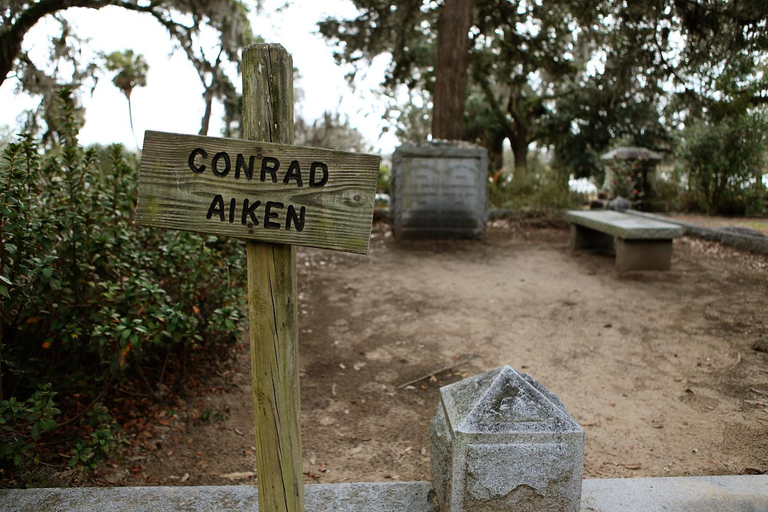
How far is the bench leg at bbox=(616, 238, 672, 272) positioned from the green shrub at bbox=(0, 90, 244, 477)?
15.0ft

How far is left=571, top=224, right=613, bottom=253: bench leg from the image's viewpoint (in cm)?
823

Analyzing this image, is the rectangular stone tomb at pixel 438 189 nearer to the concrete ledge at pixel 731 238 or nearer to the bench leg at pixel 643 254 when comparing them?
the bench leg at pixel 643 254

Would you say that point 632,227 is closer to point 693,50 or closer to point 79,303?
point 693,50

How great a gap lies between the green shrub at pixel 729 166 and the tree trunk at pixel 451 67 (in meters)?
4.50

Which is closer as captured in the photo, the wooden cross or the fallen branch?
the wooden cross

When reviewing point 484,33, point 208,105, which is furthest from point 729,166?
point 208,105

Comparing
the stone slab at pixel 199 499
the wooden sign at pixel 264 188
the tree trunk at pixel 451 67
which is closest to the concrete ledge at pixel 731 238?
the tree trunk at pixel 451 67

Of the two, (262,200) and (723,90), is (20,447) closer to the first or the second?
(262,200)

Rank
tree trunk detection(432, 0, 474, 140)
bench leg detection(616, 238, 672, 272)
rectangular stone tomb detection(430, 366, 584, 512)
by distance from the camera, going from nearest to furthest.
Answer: rectangular stone tomb detection(430, 366, 584, 512)
bench leg detection(616, 238, 672, 272)
tree trunk detection(432, 0, 474, 140)

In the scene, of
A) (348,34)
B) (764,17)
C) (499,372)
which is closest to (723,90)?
(764,17)

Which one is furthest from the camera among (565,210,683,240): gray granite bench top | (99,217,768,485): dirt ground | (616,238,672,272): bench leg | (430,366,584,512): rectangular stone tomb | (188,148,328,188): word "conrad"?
(616,238,672,272): bench leg

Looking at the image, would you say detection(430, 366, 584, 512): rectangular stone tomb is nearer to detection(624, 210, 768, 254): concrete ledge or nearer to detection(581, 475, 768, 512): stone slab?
detection(581, 475, 768, 512): stone slab

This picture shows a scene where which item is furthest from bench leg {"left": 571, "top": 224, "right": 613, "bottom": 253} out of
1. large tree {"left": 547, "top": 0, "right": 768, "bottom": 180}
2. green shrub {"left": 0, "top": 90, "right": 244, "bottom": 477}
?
green shrub {"left": 0, "top": 90, "right": 244, "bottom": 477}

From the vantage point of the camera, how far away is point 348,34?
11.6m
